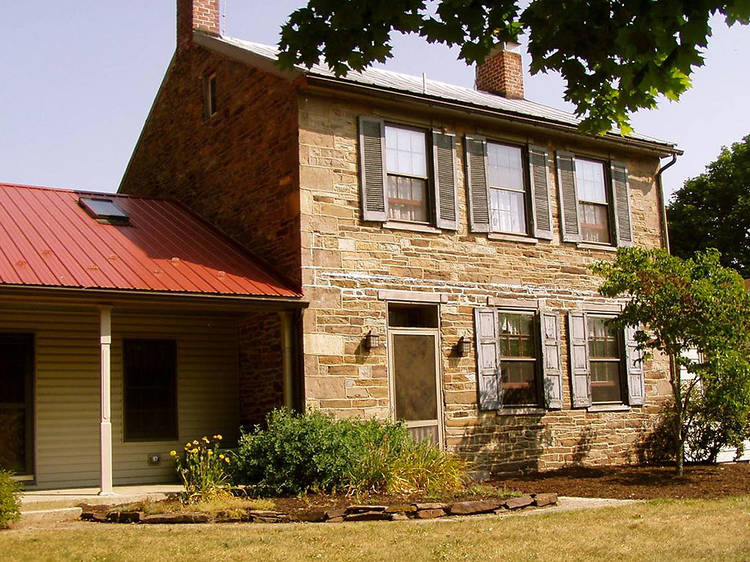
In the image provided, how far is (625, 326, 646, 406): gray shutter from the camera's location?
16.6m

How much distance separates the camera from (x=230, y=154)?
607 inches

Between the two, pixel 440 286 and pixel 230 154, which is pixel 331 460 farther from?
pixel 230 154

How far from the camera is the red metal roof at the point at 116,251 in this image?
37.8ft

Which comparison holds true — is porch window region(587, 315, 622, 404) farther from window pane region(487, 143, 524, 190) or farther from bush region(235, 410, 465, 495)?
bush region(235, 410, 465, 495)

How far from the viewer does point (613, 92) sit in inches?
272

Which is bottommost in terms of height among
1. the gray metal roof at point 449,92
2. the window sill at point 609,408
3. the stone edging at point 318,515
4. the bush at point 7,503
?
the stone edging at point 318,515

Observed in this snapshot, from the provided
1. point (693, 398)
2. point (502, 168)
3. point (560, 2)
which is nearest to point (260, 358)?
point (502, 168)

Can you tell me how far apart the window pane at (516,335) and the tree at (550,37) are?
855cm

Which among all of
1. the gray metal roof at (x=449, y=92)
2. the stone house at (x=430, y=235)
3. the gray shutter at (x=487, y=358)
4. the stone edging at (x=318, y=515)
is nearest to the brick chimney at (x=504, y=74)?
the gray metal roof at (x=449, y=92)

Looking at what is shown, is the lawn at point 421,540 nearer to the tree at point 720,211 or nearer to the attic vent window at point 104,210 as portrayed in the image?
the attic vent window at point 104,210

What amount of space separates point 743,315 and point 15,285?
10.1 m

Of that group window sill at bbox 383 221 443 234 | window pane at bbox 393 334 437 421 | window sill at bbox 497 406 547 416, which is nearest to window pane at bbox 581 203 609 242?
window sill at bbox 497 406 547 416

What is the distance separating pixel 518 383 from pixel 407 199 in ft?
11.8

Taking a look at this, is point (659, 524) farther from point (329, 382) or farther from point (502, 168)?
point (502, 168)
